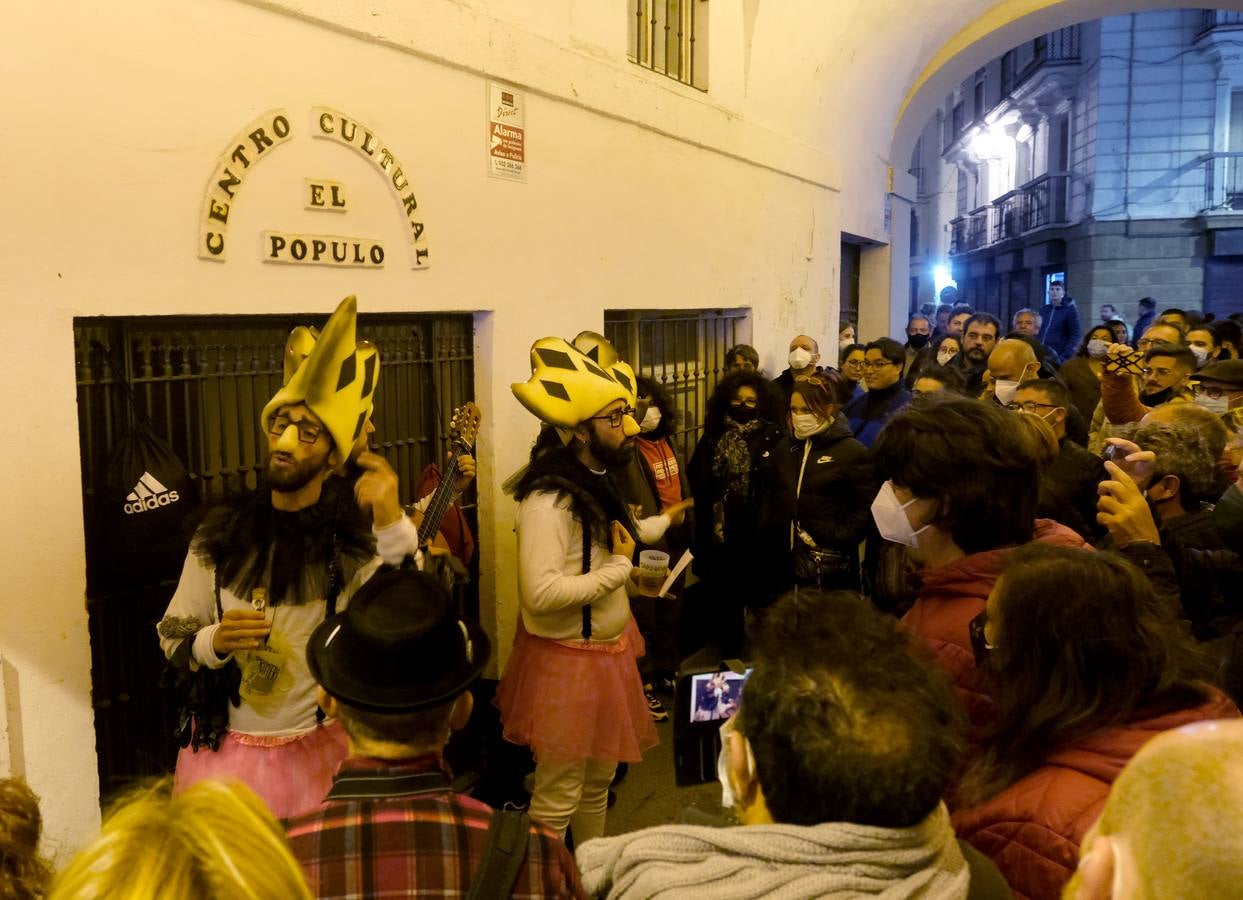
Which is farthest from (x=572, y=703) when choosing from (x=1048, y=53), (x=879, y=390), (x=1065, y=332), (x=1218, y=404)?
(x=1048, y=53)

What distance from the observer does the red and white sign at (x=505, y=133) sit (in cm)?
460

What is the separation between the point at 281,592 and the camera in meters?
2.81

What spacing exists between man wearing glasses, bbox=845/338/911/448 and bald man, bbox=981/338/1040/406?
742mm

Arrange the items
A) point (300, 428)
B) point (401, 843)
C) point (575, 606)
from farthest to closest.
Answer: point (575, 606), point (300, 428), point (401, 843)

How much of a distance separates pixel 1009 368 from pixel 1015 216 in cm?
2974

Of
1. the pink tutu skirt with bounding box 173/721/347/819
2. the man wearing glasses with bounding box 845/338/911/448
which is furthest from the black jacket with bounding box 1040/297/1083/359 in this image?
the pink tutu skirt with bounding box 173/721/347/819

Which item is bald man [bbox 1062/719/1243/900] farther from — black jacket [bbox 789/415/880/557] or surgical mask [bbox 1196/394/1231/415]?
surgical mask [bbox 1196/394/1231/415]

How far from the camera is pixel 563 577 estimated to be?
3561 millimetres

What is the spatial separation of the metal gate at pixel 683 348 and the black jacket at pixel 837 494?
51.1 inches

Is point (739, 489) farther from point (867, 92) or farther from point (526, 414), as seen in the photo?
point (867, 92)

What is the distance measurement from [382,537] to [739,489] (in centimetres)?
334

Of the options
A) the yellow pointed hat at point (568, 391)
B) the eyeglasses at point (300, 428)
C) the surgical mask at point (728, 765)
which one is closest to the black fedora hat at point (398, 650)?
the surgical mask at point (728, 765)

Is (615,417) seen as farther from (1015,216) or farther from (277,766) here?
(1015,216)

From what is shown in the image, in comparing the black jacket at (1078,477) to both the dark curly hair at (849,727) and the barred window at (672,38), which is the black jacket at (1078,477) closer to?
the dark curly hair at (849,727)
